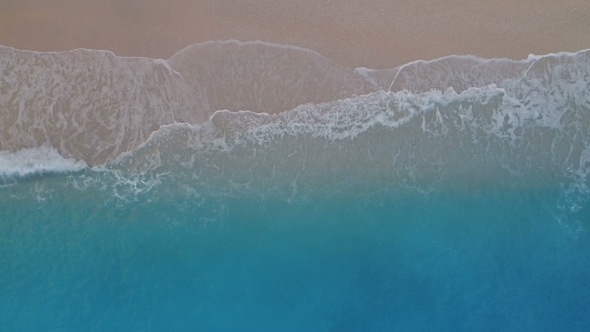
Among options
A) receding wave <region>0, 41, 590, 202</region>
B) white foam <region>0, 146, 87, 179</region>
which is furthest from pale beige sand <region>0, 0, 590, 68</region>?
white foam <region>0, 146, 87, 179</region>

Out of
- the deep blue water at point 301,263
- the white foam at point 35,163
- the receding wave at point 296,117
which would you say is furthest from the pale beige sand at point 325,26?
the deep blue water at point 301,263

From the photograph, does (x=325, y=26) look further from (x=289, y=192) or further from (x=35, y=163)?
(x=35, y=163)

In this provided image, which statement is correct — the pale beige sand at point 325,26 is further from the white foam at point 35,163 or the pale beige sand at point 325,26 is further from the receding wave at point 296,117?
the white foam at point 35,163

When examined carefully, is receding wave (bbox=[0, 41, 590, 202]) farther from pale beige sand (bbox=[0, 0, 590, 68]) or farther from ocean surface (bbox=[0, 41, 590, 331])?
pale beige sand (bbox=[0, 0, 590, 68])

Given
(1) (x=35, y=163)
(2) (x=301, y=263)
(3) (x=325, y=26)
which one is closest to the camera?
(1) (x=35, y=163)

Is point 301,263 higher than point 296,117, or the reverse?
point 296,117

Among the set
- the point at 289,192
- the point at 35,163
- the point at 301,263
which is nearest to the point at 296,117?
the point at 289,192
